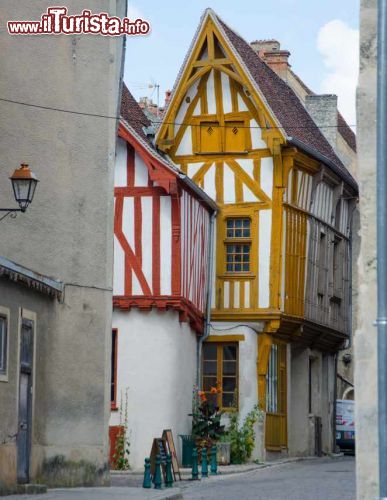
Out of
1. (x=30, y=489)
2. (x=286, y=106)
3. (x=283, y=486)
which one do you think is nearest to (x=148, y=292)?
(x=286, y=106)

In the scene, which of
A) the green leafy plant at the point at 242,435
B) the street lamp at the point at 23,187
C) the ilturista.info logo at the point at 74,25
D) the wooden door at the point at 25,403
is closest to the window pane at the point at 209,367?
the green leafy plant at the point at 242,435

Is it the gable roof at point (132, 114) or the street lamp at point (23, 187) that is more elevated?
the gable roof at point (132, 114)

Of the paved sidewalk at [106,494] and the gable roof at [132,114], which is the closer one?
the paved sidewalk at [106,494]

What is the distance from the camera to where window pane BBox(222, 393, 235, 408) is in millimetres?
29156

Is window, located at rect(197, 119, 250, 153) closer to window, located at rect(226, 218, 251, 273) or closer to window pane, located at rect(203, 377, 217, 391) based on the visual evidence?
window, located at rect(226, 218, 251, 273)

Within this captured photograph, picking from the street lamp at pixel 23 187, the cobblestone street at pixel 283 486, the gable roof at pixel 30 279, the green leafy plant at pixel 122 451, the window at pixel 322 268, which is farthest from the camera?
the window at pixel 322 268

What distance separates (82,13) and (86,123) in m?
1.64

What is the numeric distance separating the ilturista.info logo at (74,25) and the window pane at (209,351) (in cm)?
1114

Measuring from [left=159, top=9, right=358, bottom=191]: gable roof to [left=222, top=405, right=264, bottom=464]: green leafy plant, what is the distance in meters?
6.18

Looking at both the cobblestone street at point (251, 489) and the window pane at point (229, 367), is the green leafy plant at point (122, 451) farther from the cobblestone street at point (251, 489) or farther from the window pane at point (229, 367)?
the window pane at point (229, 367)

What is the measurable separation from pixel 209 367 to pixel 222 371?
1.16 ft

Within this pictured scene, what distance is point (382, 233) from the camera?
21.6ft

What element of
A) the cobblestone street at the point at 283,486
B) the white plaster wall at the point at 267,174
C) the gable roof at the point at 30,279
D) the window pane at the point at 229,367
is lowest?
the cobblestone street at the point at 283,486

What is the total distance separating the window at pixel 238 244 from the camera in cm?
2972
